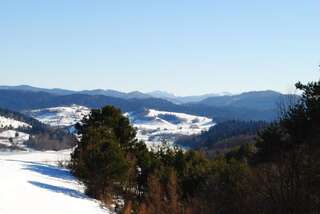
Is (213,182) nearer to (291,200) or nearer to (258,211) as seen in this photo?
(258,211)

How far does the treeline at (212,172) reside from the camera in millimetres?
15750

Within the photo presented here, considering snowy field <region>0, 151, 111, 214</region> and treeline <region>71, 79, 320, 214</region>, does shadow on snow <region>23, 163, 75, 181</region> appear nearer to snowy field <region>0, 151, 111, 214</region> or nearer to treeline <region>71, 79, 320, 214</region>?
treeline <region>71, 79, 320, 214</region>

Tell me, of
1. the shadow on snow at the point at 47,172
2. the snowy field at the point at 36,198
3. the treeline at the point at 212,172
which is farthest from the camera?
the shadow on snow at the point at 47,172

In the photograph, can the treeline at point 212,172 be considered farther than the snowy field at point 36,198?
No

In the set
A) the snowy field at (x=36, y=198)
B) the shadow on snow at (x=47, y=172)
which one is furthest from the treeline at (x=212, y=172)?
the snowy field at (x=36, y=198)

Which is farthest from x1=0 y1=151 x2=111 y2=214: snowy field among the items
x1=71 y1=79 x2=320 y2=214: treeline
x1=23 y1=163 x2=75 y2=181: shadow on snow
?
x1=23 y1=163 x2=75 y2=181: shadow on snow

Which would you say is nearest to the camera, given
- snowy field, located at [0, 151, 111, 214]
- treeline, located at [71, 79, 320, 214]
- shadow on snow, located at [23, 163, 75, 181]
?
treeline, located at [71, 79, 320, 214]

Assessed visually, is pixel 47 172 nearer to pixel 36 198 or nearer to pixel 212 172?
pixel 212 172

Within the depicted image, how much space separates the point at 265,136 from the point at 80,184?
15.8 metres

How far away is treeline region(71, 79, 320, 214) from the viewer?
15750 mm

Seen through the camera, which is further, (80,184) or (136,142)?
(136,142)

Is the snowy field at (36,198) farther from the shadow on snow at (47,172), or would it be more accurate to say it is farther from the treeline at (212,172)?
the shadow on snow at (47,172)

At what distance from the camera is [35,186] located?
3127cm

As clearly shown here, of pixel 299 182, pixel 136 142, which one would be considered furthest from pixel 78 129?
pixel 299 182
